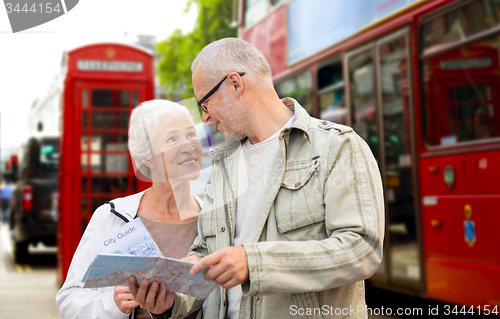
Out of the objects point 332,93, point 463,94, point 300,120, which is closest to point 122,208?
point 300,120

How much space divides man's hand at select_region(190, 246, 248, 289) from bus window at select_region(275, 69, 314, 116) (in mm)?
4546

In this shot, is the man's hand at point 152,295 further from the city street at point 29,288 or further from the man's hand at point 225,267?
the city street at point 29,288

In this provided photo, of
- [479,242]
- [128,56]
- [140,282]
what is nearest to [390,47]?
[479,242]

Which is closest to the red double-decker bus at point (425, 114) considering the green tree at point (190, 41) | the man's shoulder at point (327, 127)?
the man's shoulder at point (327, 127)

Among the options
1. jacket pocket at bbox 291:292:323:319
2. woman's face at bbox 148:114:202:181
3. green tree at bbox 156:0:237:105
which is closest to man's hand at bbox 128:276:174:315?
jacket pocket at bbox 291:292:323:319

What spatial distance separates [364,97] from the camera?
5.32m

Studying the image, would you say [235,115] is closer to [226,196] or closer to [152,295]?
[226,196]

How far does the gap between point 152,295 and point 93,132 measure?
475 cm

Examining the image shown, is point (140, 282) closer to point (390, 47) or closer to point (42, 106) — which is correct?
point (390, 47)

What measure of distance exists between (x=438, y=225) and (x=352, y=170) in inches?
114

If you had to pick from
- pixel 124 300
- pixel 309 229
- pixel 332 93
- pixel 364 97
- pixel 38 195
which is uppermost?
pixel 332 93

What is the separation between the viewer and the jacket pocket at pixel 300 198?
1.65m

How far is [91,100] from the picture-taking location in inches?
243

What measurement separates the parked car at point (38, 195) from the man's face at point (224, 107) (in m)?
7.70
